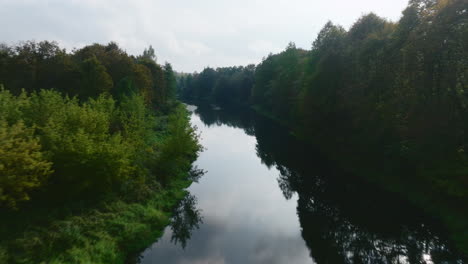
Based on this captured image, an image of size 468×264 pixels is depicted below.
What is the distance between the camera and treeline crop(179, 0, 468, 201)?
72.2 ft

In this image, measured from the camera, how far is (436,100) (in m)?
23.7

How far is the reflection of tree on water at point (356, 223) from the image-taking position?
18750 mm

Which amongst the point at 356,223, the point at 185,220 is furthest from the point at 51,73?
the point at 356,223

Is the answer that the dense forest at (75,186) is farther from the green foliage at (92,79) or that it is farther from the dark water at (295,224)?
the green foliage at (92,79)

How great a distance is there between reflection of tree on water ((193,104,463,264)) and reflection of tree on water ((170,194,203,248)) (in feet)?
26.3

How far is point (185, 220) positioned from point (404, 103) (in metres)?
20.3

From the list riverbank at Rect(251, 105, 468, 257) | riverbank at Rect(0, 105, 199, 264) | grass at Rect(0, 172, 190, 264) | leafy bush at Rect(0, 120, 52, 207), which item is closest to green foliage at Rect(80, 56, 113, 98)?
riverbank at Rect(0, 105, 199, 264)

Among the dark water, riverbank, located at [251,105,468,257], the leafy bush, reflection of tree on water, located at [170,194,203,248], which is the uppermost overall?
the leafy bush

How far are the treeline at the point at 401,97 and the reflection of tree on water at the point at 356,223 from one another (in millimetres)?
3335

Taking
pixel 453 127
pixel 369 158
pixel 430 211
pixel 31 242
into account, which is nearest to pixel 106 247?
pixel 31 242

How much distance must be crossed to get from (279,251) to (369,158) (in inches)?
810

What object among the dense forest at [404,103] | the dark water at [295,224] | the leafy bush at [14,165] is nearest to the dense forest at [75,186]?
the leafy bush at [14,165]

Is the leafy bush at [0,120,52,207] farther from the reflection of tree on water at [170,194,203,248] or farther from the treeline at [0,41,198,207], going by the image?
the reflection of tree on water at [170,194,203,248]

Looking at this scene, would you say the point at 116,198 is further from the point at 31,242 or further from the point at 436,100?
the point at 436,100
